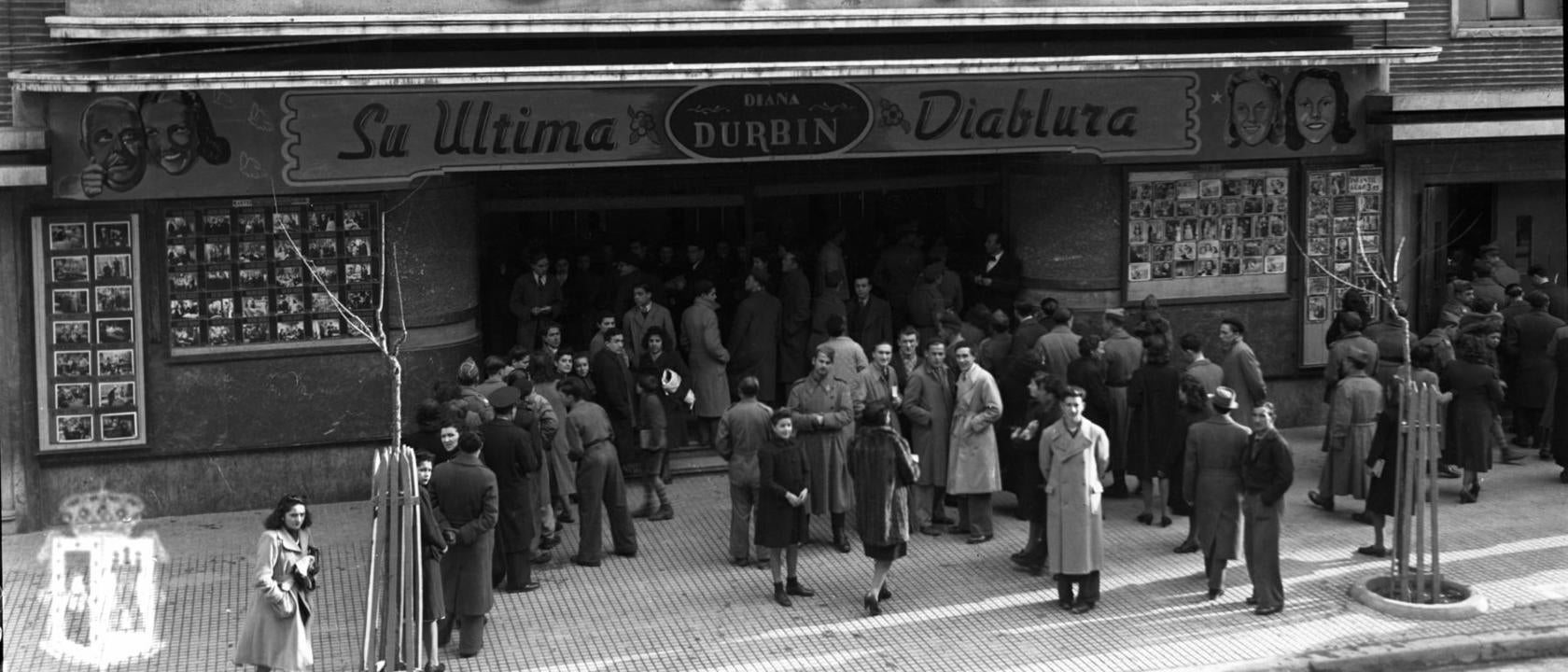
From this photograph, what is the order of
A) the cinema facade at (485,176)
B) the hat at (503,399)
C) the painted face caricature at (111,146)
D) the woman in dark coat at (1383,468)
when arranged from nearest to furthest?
the hat at (503,399) < the woman in dark coat at (1383,468) < the painted face caricature at (111,146) < the cinema facade at (485,176)

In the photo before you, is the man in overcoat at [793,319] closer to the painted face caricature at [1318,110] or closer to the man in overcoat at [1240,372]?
the man in overcoat at [1240,372]

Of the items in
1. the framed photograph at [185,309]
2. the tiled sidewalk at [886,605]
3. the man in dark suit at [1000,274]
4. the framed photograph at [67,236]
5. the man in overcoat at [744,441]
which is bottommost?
the tiled sidewalk at [886,605]

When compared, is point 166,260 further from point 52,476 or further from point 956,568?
point 956,568

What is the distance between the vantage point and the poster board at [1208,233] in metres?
18.0

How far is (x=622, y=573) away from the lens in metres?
14.0

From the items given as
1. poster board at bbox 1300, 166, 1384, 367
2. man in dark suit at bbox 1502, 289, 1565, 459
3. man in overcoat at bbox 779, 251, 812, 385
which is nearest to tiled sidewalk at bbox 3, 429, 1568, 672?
man in dark suit at bbox 1502, 289, 1565, 459

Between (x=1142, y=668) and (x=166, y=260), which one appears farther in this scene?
(x=166, y=260)

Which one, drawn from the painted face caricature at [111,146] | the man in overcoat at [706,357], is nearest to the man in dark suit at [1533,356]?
the man in overcoat at [706,357]

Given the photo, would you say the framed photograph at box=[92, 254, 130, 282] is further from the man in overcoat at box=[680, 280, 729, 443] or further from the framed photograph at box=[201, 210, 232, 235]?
the man in overcoat at box=[680, 280, 729, 443]

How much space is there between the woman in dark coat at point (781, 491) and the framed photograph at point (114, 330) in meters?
5.75

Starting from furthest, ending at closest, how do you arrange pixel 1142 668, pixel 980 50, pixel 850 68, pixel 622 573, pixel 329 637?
pixel 980 50 < pixel 850 68 < pixel 622 573 < pixel 329 637 < pixel 1142 668

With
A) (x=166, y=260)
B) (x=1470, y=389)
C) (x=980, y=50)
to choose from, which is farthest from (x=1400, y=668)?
(x=166, y=260)

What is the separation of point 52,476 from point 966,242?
9604 mm

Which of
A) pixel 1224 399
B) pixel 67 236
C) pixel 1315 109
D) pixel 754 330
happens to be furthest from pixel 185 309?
pixel 1315 109
